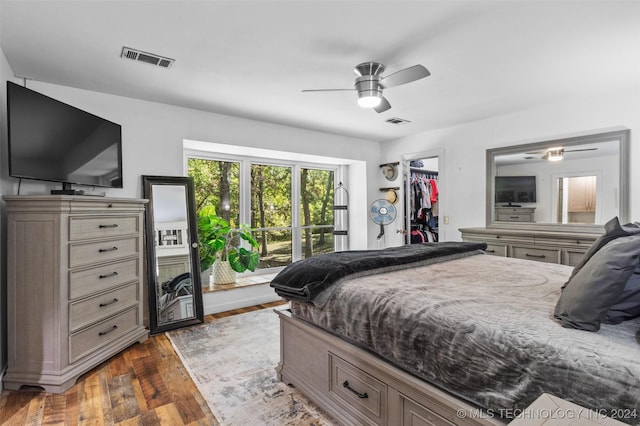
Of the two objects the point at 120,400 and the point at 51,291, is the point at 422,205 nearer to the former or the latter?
the point at 120,400

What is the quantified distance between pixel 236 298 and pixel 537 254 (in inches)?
133

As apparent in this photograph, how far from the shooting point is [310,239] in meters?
5.32

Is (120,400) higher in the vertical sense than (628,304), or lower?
lower

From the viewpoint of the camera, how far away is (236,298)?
3.96m

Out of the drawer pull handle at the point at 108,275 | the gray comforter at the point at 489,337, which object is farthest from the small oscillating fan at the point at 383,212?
the drawer pull handle at the point at 108,275

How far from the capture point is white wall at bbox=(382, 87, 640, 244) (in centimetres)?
304

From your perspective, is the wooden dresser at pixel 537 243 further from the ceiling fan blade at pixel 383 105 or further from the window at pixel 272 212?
the window at pixel 272 212

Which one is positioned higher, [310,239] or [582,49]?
[582,49]

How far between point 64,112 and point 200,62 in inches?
44.7

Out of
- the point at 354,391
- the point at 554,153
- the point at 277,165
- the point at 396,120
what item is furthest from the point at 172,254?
the point at 554,153

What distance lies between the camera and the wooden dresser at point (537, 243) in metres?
3.05

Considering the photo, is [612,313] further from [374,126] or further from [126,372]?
[374,126]

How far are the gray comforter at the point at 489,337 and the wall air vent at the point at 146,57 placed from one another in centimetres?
211

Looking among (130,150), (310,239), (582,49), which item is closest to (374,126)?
(310,239)
